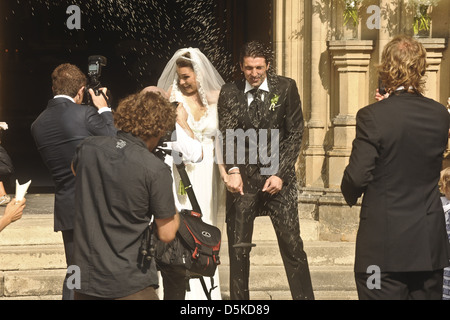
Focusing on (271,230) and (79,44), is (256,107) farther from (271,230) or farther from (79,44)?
(79,44)

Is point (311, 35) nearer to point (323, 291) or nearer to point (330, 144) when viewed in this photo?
point (330, 144)

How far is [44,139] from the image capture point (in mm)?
5777

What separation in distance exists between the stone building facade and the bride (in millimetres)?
2223

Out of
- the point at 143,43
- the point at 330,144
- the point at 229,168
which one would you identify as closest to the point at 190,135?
A: the point at 229,168

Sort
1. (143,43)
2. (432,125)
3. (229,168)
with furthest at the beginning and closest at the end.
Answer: (143,43)
(229,168)
(432,125)

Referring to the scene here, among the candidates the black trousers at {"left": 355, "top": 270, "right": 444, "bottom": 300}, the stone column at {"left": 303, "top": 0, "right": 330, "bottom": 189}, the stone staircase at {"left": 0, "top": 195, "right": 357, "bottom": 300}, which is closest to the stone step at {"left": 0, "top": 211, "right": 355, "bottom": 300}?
the stone staircase at {"left": 0, "top": 195, "right": 357, "bottom": 300}

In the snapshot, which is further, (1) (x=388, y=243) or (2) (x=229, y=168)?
(2) (x=229, y=168)

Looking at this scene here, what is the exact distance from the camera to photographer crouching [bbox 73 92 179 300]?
4.32 metres

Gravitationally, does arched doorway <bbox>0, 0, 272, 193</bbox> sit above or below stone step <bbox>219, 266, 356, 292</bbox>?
above

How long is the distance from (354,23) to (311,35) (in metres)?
0.47

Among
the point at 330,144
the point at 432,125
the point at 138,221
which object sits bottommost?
the point at 330,144

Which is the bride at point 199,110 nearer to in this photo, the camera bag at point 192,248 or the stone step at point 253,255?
the camera bag at point 192,248

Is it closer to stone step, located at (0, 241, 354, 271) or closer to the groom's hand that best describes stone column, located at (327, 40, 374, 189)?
stone step, located at (0, 241, 354, 271)

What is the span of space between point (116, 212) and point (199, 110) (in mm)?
2319
